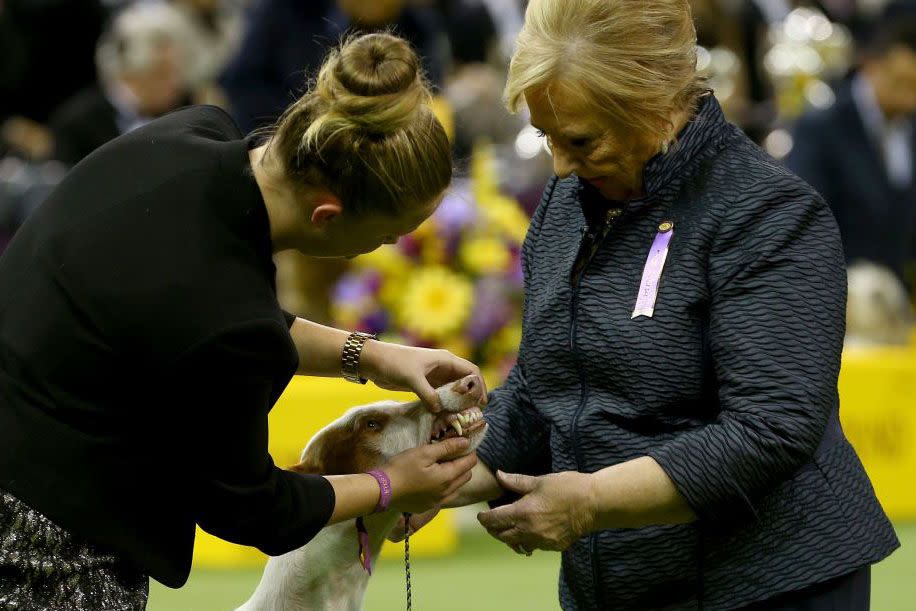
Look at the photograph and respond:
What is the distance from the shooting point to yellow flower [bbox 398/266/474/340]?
5789mm

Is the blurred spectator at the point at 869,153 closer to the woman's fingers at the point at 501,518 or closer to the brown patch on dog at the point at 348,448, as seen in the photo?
the brown patch on dog at the point at 348,448

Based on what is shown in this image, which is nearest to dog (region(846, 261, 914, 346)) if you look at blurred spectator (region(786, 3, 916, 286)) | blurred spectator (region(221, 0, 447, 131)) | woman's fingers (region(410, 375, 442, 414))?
blurred spectator (region(786, 3, 916, 286))

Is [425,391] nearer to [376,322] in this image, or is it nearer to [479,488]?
[479,488]

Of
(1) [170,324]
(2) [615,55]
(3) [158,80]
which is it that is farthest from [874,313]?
(1) [170,324]

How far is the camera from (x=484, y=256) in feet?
19.1

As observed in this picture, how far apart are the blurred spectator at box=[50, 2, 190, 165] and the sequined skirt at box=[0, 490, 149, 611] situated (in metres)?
4.88

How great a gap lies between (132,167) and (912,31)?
563cm

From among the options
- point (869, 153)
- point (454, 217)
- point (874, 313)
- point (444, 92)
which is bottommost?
point (874, 313)

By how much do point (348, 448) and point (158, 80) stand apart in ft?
14.5

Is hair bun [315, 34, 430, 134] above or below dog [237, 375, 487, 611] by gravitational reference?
above

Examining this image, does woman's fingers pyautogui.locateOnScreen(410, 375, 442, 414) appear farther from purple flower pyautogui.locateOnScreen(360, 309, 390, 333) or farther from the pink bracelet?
Result: purple flower pyautogui.locateOnScreen(360, 309, 390, 333)

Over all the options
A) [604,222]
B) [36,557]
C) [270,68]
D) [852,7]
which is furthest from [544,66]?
[852,7]

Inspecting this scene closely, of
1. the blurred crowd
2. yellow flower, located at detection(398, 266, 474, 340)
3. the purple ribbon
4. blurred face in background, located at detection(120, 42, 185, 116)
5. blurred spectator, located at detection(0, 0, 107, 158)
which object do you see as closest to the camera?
the purple ribbon

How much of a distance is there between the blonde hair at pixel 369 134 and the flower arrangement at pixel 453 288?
3461 mm
